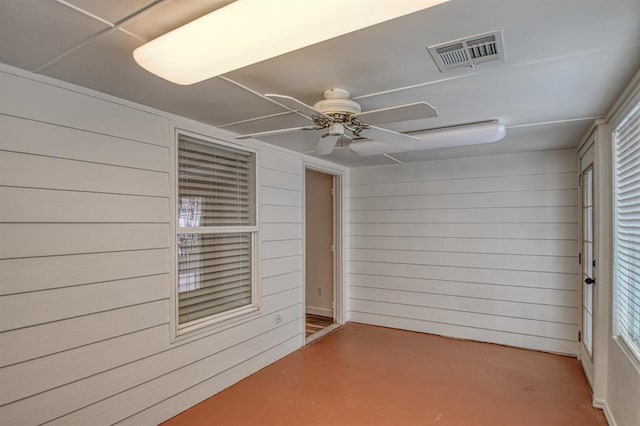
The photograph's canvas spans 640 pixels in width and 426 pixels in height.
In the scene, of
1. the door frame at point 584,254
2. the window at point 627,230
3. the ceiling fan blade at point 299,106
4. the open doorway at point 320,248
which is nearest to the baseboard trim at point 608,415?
the door frame at point 584,254

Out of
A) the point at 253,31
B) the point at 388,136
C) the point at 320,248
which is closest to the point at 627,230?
the point at 388,136

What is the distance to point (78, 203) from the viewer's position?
216cm

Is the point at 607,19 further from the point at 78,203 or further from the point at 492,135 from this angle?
the point at 78,203

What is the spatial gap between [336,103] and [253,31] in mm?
987

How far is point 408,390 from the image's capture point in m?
3.12

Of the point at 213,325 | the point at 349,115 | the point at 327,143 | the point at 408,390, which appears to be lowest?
the point at 408,390

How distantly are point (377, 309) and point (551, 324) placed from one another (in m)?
2.07

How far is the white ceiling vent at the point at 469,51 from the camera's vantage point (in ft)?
5.24

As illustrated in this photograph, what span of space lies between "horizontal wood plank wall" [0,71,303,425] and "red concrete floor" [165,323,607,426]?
481mm

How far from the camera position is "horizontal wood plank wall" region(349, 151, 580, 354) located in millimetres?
3961

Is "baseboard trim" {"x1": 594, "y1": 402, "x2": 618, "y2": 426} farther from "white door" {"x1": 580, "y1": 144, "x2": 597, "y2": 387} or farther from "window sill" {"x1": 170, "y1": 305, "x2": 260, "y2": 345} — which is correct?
"window sill" {"x1": 170, "y1": 305, "x2": 260, "y2": 345}

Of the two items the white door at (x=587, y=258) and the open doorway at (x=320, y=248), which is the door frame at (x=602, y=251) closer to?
the white door at (x=587, y=258)

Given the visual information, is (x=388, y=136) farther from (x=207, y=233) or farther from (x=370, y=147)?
A: (x=207, y=233)

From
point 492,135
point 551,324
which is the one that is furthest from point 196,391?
point 551,324
